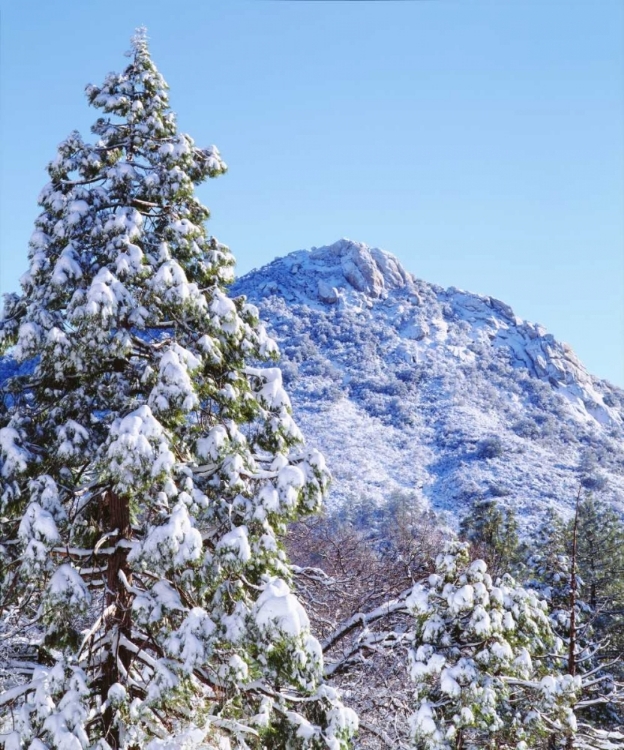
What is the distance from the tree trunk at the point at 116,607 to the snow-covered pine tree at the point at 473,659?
3.73 meters

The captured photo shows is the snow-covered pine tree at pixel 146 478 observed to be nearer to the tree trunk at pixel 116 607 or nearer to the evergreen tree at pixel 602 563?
the tree trunk at pixel 116 607

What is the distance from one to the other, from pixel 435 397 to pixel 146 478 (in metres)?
140

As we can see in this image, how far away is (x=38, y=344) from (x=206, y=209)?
118 inches

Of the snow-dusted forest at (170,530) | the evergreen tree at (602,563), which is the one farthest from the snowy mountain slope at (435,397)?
the snow-dusted forest at (170,530)

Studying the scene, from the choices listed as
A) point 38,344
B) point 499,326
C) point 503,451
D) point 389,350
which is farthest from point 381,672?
Result: point 499,326

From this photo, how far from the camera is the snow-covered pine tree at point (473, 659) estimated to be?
26.1 feet

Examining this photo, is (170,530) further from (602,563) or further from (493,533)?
(493,533)

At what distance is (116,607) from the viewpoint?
6.86m

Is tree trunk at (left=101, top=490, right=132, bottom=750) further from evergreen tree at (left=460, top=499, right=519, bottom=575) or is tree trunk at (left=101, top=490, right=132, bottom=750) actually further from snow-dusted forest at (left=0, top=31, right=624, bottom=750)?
evergreen tree at (left=460, top=499, right=519, bottom=575)

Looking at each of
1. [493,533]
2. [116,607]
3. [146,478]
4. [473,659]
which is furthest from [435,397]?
[146,478]

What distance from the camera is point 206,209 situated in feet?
27.5

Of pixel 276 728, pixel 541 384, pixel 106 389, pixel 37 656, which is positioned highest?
pixel 541 384

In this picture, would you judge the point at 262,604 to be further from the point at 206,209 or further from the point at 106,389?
the point at 206,209

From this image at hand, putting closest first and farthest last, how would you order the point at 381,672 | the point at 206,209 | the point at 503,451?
the point at 206,209
the point at 381,672
the point at 503,451
